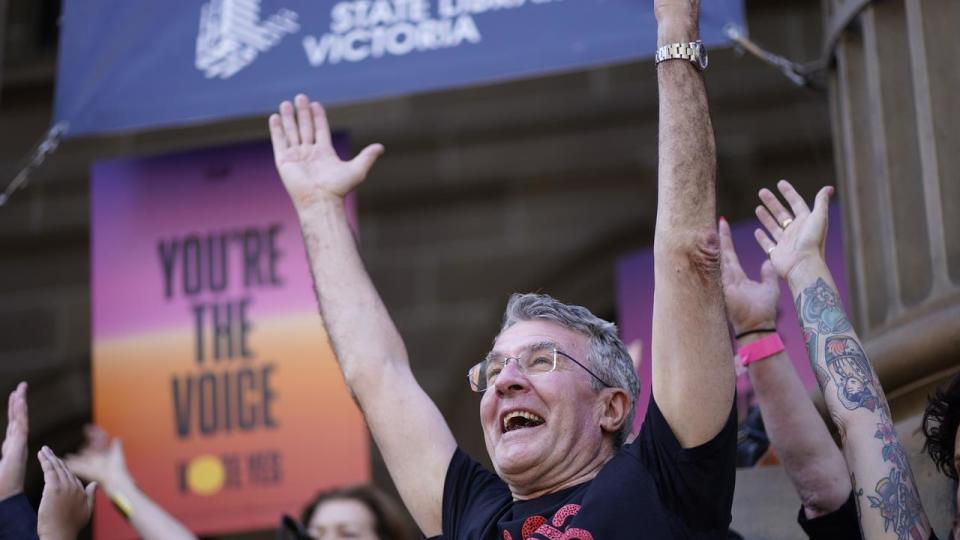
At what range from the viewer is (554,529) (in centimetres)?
295

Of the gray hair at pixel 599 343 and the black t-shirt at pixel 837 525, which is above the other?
the gray hair at pixel 599 343

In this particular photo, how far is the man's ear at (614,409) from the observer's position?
10.5 ft

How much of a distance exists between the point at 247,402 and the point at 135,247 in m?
0.71

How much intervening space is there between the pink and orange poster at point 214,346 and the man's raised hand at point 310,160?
1.74m

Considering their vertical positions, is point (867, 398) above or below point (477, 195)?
below

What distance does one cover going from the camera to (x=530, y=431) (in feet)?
10.3

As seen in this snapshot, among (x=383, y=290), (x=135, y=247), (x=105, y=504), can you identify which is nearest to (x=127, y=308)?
(x=135, y=247)

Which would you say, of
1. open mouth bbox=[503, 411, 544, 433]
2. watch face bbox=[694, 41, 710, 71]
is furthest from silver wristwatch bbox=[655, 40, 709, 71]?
open mouth bbox=[503, 411, 544, 433]

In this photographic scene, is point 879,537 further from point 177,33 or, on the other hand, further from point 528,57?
point 177,33

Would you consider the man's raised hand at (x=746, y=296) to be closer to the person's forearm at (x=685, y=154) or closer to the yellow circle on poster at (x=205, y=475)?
the person's forearm at (x=685, y=154)

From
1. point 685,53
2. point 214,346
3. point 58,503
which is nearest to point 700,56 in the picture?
point 685,53

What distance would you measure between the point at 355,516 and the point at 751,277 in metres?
1.51

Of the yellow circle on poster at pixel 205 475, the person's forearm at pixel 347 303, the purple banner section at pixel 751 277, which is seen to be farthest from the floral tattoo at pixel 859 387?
the yellow circle on poster at pixel 205 475

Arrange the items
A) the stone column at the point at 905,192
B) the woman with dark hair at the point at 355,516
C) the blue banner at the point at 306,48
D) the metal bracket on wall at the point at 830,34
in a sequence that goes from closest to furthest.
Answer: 1. the stone column at the point at 905,192
2. the metal bracket on wall at the point at 830,34
3. the blue banner at the point at 306,48
4. the woman with dark hair at the point at 355,516
